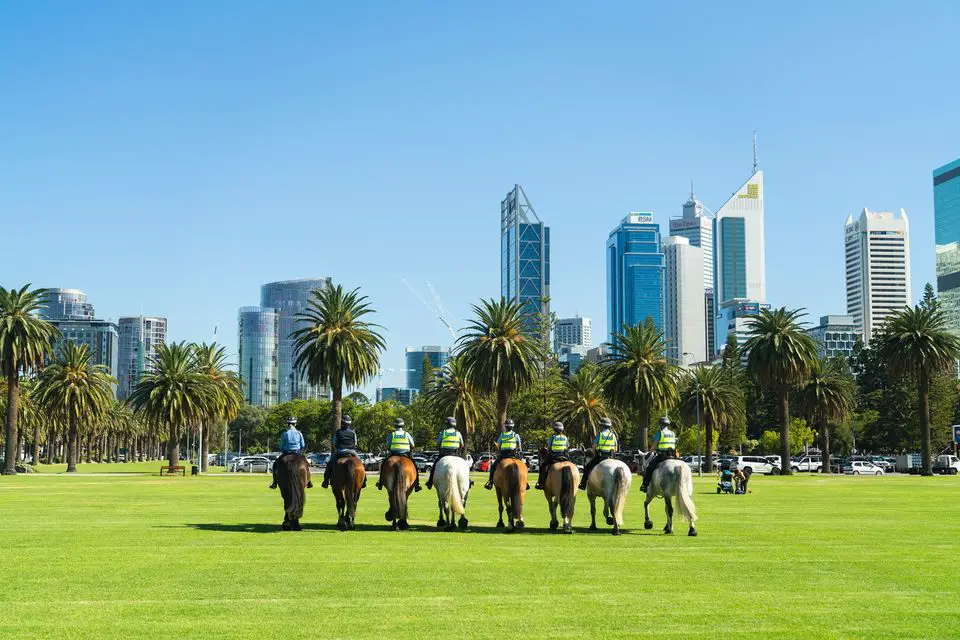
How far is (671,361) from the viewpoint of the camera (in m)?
84.3

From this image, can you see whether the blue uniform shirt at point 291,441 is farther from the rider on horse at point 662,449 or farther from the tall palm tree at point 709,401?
the tall palm tree at point 709,401

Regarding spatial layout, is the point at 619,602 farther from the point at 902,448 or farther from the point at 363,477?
the point at 902,448

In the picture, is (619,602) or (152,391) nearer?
(619,602)

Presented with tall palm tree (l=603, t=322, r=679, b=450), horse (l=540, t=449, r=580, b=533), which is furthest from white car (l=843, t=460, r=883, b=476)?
horse (l=540, t=449, r=580, b=533)

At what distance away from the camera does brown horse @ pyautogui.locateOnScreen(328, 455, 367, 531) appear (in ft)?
76.6

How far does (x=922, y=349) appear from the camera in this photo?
277 ft

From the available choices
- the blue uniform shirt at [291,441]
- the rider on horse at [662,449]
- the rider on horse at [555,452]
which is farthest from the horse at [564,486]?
the blue uniform shirt at [291,441]

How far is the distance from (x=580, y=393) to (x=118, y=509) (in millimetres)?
72441

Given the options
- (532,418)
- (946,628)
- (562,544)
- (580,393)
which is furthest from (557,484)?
(532,418)

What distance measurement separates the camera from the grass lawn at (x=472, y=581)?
11281 millimetres

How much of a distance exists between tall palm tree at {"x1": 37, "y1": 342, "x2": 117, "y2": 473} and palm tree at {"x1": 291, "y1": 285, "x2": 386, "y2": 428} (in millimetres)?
27853

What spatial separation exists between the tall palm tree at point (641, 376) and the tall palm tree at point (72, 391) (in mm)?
48436

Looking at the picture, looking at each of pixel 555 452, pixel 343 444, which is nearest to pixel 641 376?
pixel 555 452

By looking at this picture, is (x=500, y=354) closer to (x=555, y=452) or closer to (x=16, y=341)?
(x=16, y=341)
